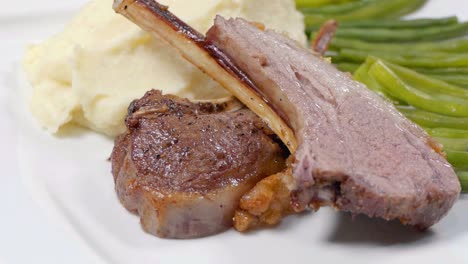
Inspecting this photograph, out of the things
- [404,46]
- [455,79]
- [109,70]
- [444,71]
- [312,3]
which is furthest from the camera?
[312,3]

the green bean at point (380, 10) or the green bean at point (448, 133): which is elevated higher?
the green bean at point (380, 10)

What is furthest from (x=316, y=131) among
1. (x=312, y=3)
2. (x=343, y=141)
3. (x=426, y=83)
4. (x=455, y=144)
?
(x=312, y=3)

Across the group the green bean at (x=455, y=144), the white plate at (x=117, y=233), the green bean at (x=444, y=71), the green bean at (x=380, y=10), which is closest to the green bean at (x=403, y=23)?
the green bean at (x=380, y=10)

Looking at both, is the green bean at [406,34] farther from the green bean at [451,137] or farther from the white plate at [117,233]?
the white plate at [117,233]

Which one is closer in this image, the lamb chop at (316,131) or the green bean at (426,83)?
the lamb chop at (316,131)

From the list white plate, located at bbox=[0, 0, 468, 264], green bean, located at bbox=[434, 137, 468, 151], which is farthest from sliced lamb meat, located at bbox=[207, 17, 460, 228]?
green bean, located at bbox=[434, 137, 468, 151]

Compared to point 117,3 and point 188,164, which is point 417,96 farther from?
point 117,3
